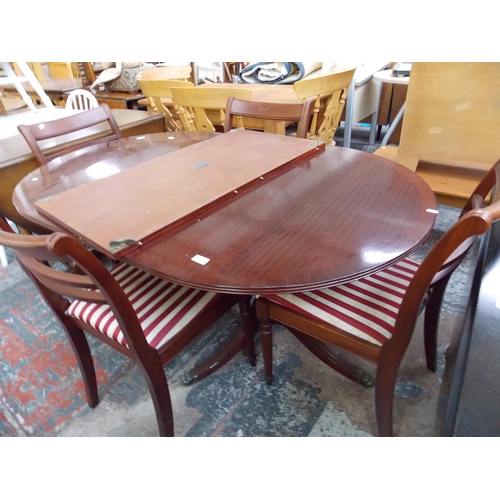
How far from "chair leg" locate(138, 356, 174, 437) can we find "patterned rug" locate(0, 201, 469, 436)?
17 cm

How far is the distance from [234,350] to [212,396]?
0.64 feet

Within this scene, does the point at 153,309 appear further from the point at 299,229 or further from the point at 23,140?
the point at 23,140

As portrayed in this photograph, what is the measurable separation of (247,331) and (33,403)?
34.5 inches

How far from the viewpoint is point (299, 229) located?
900mm

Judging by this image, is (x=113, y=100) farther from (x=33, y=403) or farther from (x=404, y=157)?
(x=33, y=403)

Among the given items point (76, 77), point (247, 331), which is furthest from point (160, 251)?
point (76, 77)

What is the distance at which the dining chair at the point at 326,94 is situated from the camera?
1.93 meters

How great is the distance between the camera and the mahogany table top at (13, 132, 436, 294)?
0.75 meters

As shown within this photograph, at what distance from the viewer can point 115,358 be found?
151 centimetres

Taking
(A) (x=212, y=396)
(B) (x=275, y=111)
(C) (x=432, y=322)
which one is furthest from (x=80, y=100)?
(C) (x=432, y=322)

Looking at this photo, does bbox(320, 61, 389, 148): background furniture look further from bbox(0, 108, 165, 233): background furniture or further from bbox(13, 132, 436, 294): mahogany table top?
bbox(13, 132, 436, 294): mahogany table top

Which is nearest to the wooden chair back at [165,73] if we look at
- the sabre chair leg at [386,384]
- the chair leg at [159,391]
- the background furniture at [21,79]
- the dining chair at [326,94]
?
the background furniture at [21,79]

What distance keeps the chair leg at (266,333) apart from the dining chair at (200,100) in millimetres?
1270

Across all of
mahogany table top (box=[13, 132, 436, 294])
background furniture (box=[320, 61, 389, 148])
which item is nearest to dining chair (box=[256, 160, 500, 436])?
mahogany table top (box=[13, 132, 436, 294])
